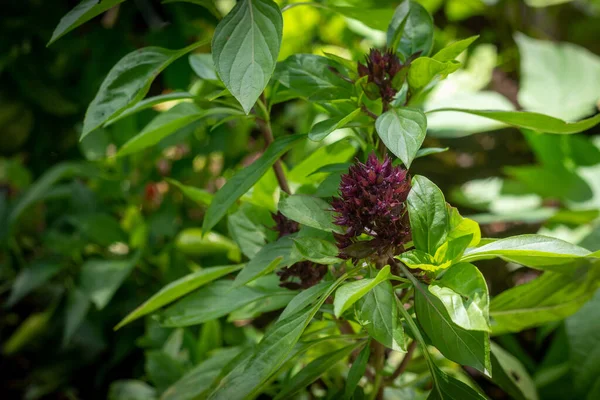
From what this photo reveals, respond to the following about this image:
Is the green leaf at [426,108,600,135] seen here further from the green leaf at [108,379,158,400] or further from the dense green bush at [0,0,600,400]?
the green leaf at [108,379,158,400]

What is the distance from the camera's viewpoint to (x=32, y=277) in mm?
1197

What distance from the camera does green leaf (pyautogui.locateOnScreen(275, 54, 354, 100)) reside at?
1.90ft

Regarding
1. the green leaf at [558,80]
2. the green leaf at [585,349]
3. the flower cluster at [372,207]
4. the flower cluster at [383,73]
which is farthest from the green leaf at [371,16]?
the green leaf at [558,80]

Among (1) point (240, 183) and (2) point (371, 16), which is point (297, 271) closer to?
(1) point (240, 183)

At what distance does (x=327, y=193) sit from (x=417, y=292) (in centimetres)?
13

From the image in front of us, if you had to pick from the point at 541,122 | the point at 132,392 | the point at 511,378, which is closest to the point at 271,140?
the point at 541,122

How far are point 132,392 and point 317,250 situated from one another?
0.64 m

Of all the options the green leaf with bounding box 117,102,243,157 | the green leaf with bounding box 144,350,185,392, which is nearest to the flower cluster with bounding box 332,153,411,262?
the green leaf with bounding box 117,102,243,157

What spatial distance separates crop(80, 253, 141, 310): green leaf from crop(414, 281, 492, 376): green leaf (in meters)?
0.69

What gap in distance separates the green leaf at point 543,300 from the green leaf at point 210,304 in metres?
0.28

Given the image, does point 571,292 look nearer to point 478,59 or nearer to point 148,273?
point 148,273

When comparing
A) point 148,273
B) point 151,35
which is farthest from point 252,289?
point 151,35

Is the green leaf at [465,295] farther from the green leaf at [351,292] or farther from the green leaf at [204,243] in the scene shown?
the green leaf at [204,243]

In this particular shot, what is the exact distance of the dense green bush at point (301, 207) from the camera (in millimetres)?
505
